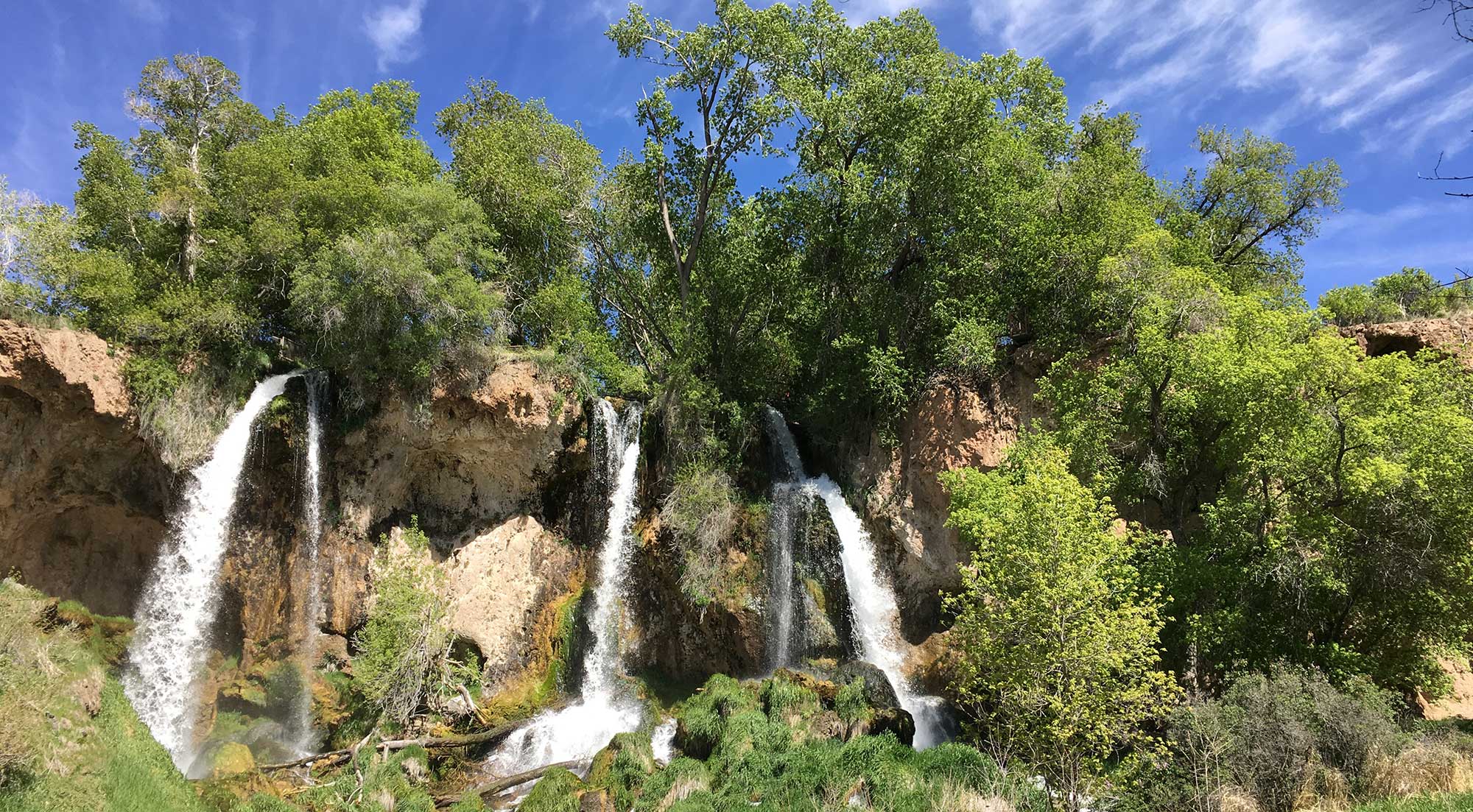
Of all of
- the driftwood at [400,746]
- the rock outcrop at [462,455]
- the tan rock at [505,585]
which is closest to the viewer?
the driftwood at [400,746]

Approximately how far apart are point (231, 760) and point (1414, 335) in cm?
2767

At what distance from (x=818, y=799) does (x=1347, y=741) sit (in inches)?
289

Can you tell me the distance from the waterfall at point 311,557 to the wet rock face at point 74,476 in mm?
3021

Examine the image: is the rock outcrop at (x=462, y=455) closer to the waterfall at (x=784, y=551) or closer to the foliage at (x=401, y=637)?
the foliage at (x=401, y=637)

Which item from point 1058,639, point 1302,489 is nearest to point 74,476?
point 1058,639

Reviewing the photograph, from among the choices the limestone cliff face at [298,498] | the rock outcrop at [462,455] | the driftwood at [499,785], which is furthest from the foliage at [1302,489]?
the limestone cliff face at [298,498]

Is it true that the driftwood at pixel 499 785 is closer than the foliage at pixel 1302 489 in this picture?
No

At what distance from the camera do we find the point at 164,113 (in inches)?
824

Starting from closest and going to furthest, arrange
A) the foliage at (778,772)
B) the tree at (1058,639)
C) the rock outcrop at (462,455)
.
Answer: the tree at (1058,639) < the foliage at (778,772) < the rock outcrop at (462,455)

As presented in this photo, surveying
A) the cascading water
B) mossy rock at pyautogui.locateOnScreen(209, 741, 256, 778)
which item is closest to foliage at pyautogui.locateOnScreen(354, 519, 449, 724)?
mossy rock at pyautogui.locateOnScreen(209, 741, 256, 778)

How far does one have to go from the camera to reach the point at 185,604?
17.7 meters

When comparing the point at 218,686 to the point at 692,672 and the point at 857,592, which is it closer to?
the point at 692,672

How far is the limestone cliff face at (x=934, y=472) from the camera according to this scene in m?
18.2

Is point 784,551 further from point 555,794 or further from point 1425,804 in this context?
point 1425,804
